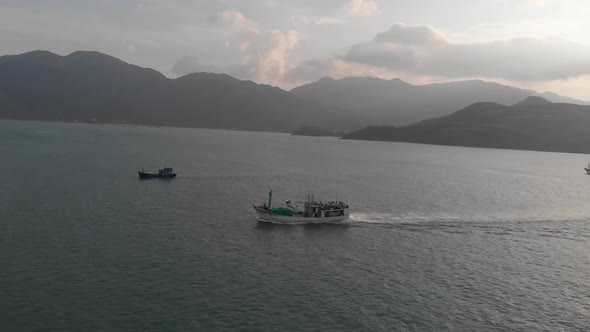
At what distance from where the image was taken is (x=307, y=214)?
303 ft

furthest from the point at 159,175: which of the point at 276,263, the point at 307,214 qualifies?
the point at 276,263

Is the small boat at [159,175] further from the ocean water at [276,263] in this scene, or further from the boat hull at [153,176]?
the ocean water at [276,263]

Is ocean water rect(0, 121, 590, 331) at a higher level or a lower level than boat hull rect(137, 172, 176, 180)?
lower

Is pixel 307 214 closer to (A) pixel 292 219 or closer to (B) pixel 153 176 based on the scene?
(A) pixel 292 219

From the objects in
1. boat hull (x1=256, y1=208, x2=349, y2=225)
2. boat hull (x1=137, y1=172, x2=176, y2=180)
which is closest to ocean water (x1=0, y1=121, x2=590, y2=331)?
boat hull (x1=256, y1=208, x2=349, y2=225)

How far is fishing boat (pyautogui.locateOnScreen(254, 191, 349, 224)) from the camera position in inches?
3480

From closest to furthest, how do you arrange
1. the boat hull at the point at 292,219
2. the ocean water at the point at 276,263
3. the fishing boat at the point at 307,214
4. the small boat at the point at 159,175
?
the ocean water at the point at 276,263 → the boat hull at the point at 292,219 → the fishing boat at the point at 307,214 → the small boat at the point at 159,175

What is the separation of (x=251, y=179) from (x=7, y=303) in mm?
104769

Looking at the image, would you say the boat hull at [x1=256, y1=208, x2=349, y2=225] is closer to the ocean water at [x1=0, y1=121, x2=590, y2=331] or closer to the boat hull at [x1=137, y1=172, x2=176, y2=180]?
the ocean water at [x1=0, y1=121, x2=590, y2=331]

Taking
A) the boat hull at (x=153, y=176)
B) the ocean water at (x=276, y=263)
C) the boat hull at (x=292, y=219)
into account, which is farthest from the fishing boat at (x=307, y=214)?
the boat hull at (x=153, y=176)

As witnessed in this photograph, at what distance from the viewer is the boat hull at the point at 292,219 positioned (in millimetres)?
88125

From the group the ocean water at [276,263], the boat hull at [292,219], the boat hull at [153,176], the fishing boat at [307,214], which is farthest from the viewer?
the boat hull at [153,176]

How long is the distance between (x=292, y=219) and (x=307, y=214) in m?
4.45

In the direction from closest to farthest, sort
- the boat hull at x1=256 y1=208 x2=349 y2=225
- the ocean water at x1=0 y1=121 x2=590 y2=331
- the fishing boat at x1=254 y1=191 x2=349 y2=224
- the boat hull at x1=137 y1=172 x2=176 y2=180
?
1. the ocean water at x1=0 y1=121 x2=590 y2=331
2. the boat hull at x1=256 y1=208 x2=349 y2=225
3. the fishing boat at x1=254 y1=191 x2=349 y2=224
4. the boat hull at x1=137 y1=172 x2=176 y2=180
